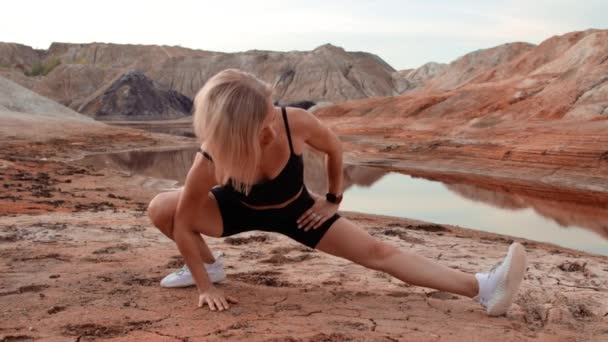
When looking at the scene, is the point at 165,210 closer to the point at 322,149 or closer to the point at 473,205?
the point at 322,149

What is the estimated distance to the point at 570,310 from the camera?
362 cm

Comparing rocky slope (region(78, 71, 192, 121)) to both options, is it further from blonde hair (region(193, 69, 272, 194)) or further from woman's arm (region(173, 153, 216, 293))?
blonde hair (region(193, 69, 272, 194))

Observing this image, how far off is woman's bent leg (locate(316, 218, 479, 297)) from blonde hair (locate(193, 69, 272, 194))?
2.48 ft

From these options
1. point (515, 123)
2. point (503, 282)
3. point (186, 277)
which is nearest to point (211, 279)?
point (186, 277)

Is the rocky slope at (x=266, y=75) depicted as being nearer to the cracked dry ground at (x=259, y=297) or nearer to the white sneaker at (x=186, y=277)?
the cracked dry ground at (x=259, y=297)

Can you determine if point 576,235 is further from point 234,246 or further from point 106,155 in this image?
point 106,155

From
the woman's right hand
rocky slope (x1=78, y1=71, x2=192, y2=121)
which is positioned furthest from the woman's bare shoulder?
rocky slope (x1=78, y1=71, x2=192, y2=121)

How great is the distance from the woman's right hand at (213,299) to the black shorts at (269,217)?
0.32 metres

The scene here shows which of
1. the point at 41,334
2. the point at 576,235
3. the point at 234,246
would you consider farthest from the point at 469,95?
the point at 41,334

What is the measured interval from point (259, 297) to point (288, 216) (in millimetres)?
598

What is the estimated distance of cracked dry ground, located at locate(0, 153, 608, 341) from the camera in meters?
3.03

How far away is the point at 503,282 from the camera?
3.26 meters

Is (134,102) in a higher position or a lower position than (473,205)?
higher

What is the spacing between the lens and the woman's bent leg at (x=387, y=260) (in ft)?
10.9
